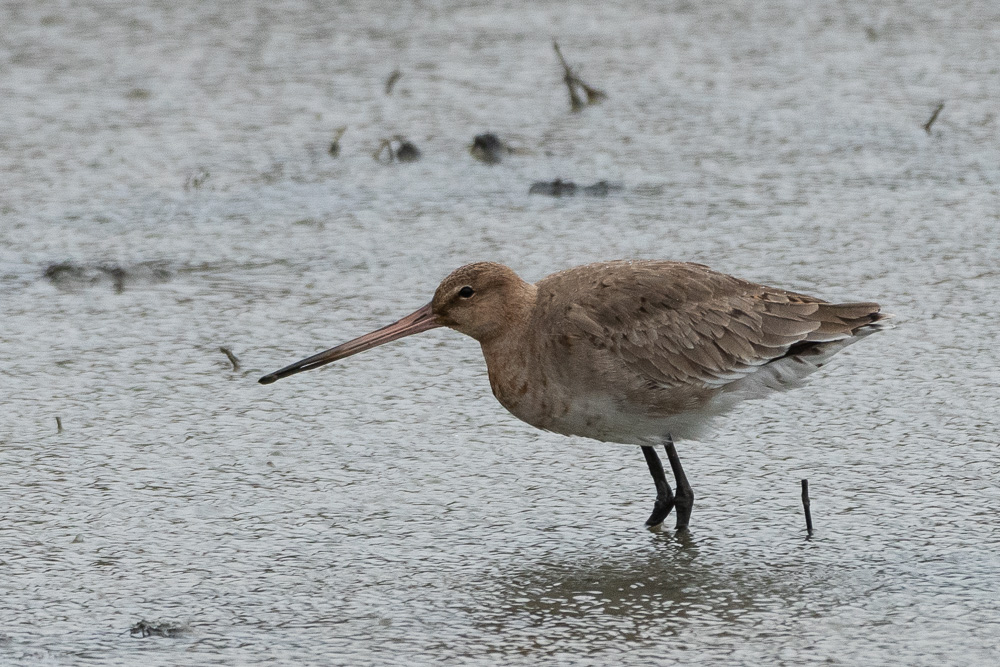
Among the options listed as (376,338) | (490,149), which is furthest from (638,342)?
(490,149)

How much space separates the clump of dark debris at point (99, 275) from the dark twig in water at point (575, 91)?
2.44 metres

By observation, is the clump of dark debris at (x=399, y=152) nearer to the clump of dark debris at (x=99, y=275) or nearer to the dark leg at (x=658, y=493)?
Result: the clump of dark debris at (x=99, y=275)

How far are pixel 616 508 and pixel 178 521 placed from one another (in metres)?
1.23

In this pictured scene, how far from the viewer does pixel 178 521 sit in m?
4.14

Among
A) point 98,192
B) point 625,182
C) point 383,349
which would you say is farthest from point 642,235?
point 98,192

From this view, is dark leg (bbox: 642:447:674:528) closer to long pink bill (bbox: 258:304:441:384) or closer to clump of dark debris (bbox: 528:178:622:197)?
long pink bill (bbox: 258:304:441:384)

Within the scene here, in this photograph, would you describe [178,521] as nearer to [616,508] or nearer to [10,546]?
[10,546]

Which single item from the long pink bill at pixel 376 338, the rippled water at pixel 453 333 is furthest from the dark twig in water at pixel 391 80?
the long pink bill at pixel 376 338

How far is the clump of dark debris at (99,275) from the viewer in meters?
5.93

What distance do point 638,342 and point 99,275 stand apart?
8.69 ft

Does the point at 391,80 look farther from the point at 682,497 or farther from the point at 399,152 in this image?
the point at 682,497

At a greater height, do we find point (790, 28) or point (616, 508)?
point (790, 28)

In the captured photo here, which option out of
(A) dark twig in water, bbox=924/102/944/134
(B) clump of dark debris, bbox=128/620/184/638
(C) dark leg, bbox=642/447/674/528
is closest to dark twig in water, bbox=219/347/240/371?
(C) dark leg, bbox=642/447/674/528

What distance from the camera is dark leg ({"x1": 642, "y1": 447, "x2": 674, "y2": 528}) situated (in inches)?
164
